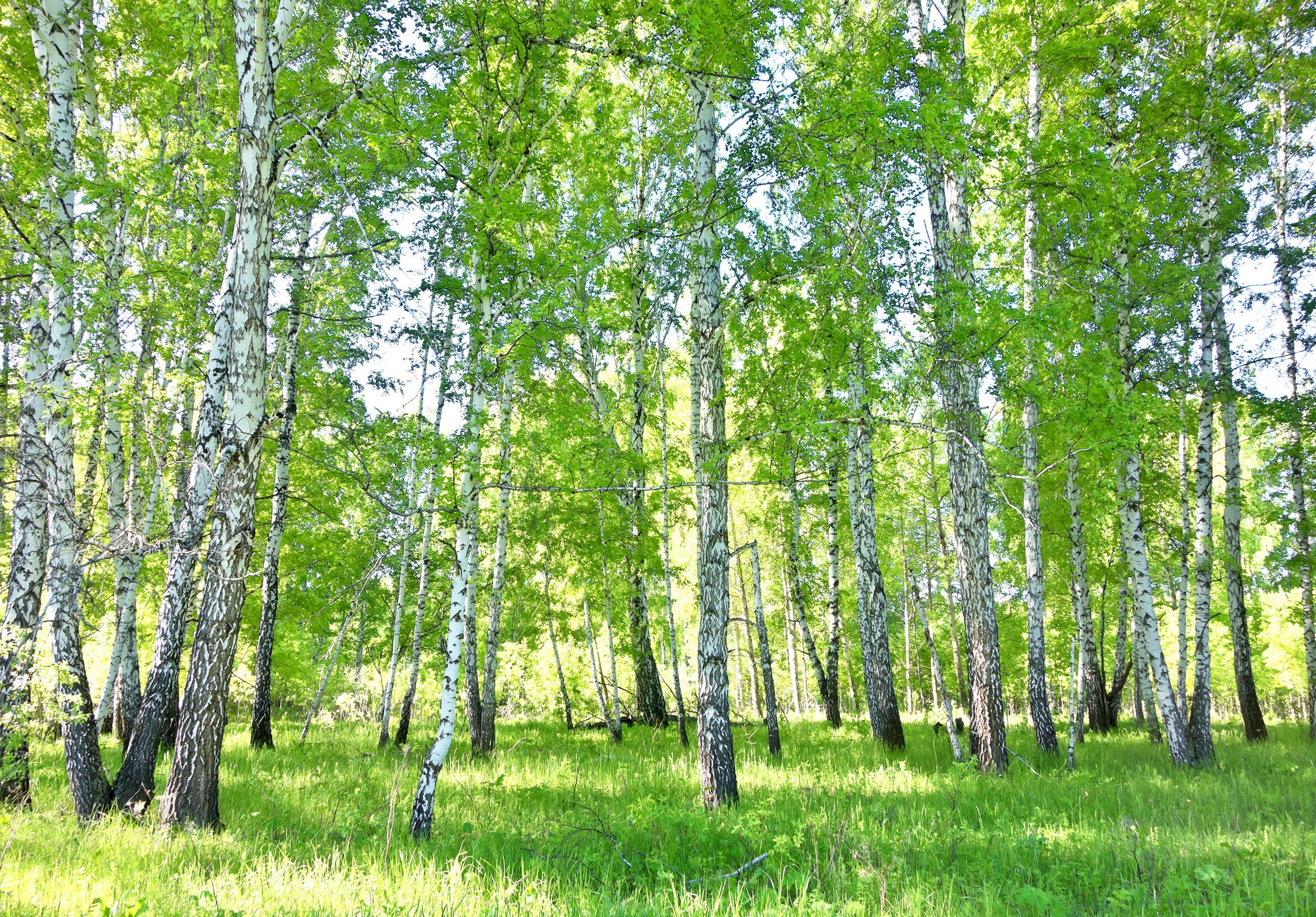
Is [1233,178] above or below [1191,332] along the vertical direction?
above

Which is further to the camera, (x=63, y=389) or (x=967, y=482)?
(x=967, y=482)

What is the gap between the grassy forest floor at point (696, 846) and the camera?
399 centimetres

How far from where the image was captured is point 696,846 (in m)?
5.53

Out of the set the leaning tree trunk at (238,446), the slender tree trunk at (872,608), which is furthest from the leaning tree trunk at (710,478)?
the leaning tree trunk at (238,446)

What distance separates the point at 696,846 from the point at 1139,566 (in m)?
8.85

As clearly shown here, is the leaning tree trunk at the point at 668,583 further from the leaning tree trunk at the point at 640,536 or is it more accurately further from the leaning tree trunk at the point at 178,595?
the leaning tree trunk at the point at 178,595

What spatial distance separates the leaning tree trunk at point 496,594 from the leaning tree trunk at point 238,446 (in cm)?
342

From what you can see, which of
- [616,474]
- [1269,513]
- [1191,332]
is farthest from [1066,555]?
[616,474]

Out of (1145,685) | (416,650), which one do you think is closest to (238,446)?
(416,650)

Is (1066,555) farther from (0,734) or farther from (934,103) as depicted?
(0,734)

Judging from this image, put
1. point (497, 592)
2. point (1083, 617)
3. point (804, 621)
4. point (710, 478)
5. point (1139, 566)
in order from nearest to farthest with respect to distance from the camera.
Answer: point (710, 478) → point (1139, 566) → point (497, 592) → point (1083, 617) → point (804, 621)

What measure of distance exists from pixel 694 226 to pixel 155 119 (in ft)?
29.5

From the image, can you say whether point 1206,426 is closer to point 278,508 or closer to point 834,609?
point 834,609

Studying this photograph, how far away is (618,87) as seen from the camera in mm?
10352
